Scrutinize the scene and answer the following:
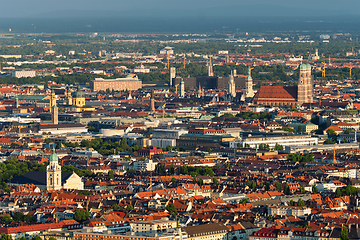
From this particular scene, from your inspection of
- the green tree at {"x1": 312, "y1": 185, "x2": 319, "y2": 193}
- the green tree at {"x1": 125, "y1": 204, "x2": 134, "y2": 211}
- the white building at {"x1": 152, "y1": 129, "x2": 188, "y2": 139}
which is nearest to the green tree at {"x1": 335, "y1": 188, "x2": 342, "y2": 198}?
the green tree at {"x1": 312, "y1": 185, "x2": 319, "y2": 193}

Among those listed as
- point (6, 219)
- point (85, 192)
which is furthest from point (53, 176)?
point (6, 219)

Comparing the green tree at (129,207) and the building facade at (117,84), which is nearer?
the green tree at (129,207)

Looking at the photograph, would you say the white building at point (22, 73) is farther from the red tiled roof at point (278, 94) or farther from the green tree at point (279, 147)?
the green tree at point (279, 147)

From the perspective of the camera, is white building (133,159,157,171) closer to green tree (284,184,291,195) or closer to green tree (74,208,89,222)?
green tree (284,184,291,195)

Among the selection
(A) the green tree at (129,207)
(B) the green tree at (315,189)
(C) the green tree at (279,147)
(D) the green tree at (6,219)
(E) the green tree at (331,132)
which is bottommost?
(E) the green tree at (331,132)

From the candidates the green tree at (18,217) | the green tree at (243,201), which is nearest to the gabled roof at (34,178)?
the green tree at (243,201)

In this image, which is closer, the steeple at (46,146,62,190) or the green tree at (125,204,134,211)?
the green tree at (125,204,134,211)

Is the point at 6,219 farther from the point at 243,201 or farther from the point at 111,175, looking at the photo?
the point at 111,175

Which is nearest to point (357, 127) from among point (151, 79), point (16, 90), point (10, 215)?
point (10, 215)
